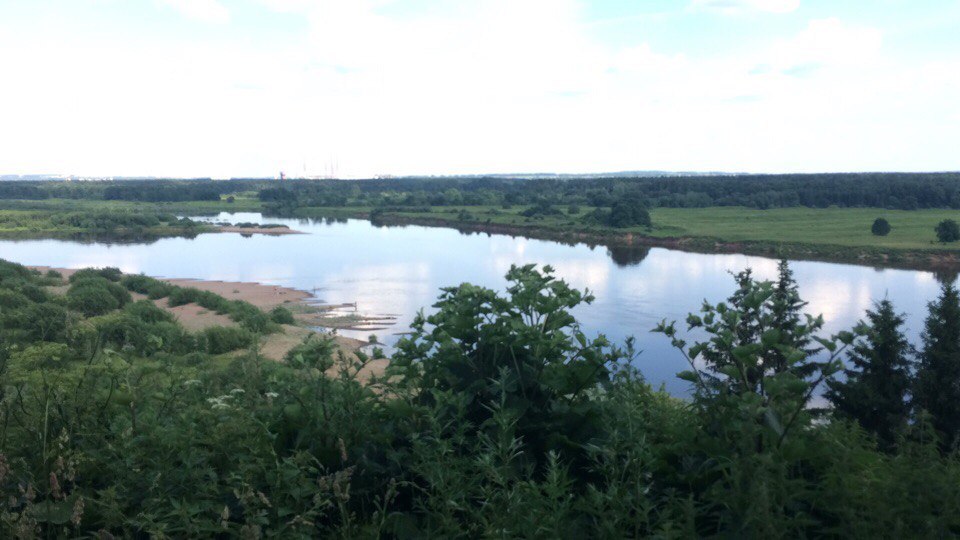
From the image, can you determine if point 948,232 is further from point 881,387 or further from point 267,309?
point 267,309

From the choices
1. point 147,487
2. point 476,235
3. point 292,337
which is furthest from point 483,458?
point 476,235

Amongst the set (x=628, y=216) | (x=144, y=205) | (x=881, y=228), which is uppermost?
(x=144, y=205)

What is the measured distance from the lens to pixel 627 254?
47906mm

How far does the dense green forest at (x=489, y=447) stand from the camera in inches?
78.1

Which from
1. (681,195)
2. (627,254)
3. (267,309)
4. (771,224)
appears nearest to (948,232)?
(771,224)

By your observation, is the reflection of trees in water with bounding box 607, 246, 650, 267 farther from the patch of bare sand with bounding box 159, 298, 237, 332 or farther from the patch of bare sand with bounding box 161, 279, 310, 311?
the patch of bare sand with bounding box 159, 298, 237, 332

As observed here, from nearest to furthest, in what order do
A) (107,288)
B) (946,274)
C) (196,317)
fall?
(196,317), (107,288), (946,274)

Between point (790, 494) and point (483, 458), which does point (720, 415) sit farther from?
point (483, 458)

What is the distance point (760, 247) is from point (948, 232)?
37.2 feet

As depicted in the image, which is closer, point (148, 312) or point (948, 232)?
point (148, 312)

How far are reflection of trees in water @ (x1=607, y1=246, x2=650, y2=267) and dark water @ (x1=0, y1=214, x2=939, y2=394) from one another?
131 mm

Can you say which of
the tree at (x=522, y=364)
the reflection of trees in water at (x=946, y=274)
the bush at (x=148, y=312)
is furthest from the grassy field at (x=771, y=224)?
the tree at (x=522, y=364)

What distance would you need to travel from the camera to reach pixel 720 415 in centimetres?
239

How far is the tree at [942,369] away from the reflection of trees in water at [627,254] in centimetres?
2899
